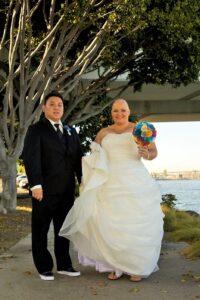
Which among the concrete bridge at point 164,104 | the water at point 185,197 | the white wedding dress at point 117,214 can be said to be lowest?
the water at point 185,197

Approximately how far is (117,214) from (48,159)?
104cm

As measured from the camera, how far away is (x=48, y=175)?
5.95 meters

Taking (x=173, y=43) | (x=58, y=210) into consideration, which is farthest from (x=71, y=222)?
(x=173, y=43)

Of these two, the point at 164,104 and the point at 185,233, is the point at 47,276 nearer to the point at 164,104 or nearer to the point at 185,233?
the point at 185,233

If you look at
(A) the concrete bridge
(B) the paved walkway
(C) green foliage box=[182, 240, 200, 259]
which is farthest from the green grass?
(A) the concrete bridge

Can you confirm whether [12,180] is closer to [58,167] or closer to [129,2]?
[129,2]

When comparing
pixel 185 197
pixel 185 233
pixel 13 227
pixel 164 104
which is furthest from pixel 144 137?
pixel 164 104

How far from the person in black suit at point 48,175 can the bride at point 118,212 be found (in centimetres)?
22

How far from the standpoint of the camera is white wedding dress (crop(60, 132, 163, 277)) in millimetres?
5656

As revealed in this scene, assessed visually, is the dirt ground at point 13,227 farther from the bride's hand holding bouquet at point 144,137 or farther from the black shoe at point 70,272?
the bride's hand holding bouquet at point 144,137

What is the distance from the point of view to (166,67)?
1623 centimetres

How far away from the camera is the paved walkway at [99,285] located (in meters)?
5.17

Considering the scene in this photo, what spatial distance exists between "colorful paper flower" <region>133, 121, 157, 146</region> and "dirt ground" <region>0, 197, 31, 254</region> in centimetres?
347

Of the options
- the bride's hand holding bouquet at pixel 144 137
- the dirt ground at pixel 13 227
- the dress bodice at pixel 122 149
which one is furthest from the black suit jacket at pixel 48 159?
the dirt ground at pixel 13 227
